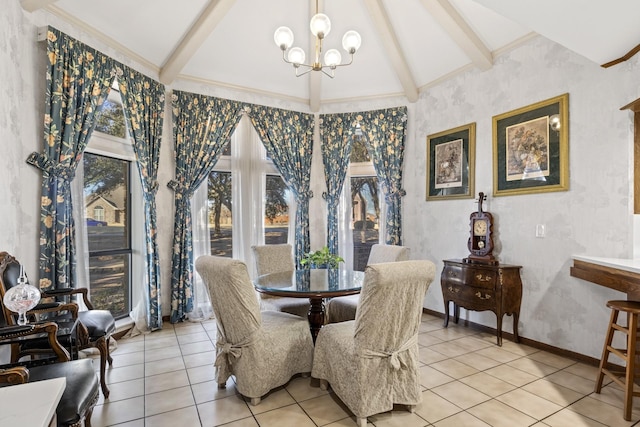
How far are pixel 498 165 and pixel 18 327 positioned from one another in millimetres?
4256

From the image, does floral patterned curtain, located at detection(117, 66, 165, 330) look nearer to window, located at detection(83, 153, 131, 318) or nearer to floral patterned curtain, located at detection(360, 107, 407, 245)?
window, located at detection(83, 153, 131, 318)

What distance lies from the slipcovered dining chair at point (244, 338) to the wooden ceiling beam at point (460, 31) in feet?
10.7

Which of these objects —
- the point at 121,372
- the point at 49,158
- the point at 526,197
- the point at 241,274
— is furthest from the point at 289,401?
the point at 526,197

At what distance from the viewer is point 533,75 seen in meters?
3.37

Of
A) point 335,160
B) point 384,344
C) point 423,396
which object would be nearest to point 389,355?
point 384,344

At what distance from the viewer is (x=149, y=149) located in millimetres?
3791

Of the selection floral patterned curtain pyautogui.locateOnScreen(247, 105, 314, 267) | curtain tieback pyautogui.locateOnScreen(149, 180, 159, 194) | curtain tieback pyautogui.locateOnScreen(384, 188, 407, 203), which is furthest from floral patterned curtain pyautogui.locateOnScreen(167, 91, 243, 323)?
curtain tieback pyautogui.locateOnScreen(384, 188, 407, 203)

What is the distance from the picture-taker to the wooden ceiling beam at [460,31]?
3.41 m

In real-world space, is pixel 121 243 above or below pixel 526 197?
below

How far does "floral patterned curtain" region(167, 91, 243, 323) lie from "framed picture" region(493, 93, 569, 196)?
3.44m

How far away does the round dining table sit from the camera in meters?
2.51

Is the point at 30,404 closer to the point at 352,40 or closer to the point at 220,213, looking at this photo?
the point at 352,40

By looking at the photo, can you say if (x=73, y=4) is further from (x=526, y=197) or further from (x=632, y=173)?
(x=632, y=173)

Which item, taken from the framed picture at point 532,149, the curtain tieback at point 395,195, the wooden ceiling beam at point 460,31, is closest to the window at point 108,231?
the curtain tieback at point 395,195
